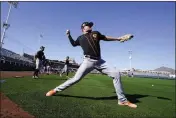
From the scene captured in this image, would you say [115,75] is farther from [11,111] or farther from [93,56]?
[11,111]

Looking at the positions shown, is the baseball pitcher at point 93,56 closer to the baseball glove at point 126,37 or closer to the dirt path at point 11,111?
the baseball glove at point 126,37

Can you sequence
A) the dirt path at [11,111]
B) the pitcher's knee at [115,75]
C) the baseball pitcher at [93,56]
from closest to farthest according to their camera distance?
the dirt path at [11,111] < the baseball pitcher at [93,56] < the pitcher's knee at [115,75]

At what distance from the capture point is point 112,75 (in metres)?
5.80

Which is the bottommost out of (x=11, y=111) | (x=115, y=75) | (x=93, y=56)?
(x=11, y=111)

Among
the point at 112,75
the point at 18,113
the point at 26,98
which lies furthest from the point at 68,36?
the point at 18,113

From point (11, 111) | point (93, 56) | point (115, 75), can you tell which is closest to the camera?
point (11, 111)

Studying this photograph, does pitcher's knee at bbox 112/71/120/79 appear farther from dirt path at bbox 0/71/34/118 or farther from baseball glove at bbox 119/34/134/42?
dirt path at bbox 0/71/34/118

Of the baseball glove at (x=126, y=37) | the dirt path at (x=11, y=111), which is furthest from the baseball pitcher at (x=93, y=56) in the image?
the dirt path at (x=11, y=111)

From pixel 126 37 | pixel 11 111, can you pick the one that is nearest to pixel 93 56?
pixel 126 37

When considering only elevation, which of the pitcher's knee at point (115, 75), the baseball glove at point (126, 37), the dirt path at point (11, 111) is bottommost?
the dirt path at point (11, 111)

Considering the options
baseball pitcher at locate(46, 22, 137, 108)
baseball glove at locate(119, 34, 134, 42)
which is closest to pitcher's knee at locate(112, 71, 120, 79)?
baseball pitcher at locate(46, 22, 137, 108)

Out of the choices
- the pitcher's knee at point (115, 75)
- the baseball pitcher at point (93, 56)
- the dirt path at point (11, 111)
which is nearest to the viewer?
the dirt path at point (11, 111)

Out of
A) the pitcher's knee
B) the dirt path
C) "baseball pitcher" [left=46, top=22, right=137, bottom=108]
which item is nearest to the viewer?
the dirt path

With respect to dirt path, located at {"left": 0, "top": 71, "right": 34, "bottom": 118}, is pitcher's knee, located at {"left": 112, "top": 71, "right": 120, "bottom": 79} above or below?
above
